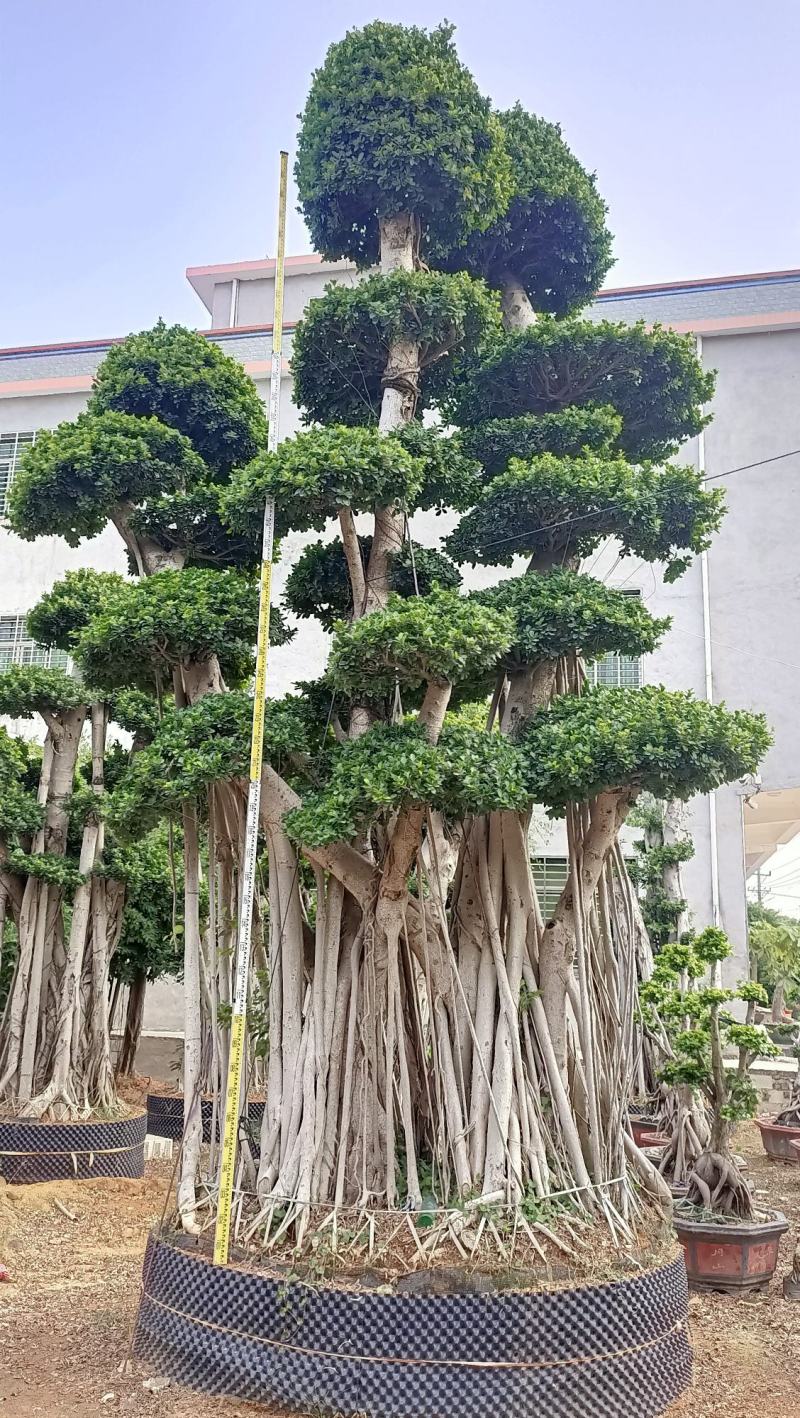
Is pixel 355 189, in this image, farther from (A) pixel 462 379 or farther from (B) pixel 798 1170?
(B) pixel 798 1170

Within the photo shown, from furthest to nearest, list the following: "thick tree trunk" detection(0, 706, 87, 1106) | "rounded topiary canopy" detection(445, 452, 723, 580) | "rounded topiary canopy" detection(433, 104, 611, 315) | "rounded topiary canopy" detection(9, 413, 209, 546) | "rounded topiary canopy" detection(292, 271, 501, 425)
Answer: "thick tree trunk" detection(0, 706, 87, 1106) < "rounded topiary canopy" detection(433, 104, 611, 315) < "rounded topiary canopy" detection(9, 413, 209, 546) < "rounded topiary canopy" detection(292, 271, 501, 425) < "rounded topiary canopy" detection(445, 452, 723, 580)

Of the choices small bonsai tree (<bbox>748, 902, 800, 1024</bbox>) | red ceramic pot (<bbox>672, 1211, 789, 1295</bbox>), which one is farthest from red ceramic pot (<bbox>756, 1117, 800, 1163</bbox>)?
small bonsai tree (<bbox>748, 902, 800, 1024</bbox>)

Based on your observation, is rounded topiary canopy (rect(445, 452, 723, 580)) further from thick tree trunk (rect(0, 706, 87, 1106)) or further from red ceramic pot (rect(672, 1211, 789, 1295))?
thick tree trunk (rect(0, 706, 87, 1106))

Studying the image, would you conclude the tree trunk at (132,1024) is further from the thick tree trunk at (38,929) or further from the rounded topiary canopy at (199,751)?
the rounded topiary canopy at (199,751)

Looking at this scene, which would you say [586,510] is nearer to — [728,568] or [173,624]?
[173,624]

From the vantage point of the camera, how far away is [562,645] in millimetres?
5375

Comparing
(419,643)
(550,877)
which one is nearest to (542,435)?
(419,643)

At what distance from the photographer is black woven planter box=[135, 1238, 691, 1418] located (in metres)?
3.97

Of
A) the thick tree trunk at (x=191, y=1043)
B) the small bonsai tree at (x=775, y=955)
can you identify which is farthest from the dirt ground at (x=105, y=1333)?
the small bonsai tree at (x=775, y=955)

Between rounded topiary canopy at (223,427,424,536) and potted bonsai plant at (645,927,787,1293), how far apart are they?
289 centimetres

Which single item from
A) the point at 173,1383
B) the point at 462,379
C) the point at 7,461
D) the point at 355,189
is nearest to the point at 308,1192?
the point at 173,1383

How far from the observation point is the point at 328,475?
190 inches

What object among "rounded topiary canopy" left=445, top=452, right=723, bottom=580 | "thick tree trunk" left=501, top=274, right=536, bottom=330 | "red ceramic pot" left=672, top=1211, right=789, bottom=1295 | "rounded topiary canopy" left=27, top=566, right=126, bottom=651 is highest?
"thick tree trunk" left=501, top=274, right=536, bottom=330

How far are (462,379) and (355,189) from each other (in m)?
1.11
